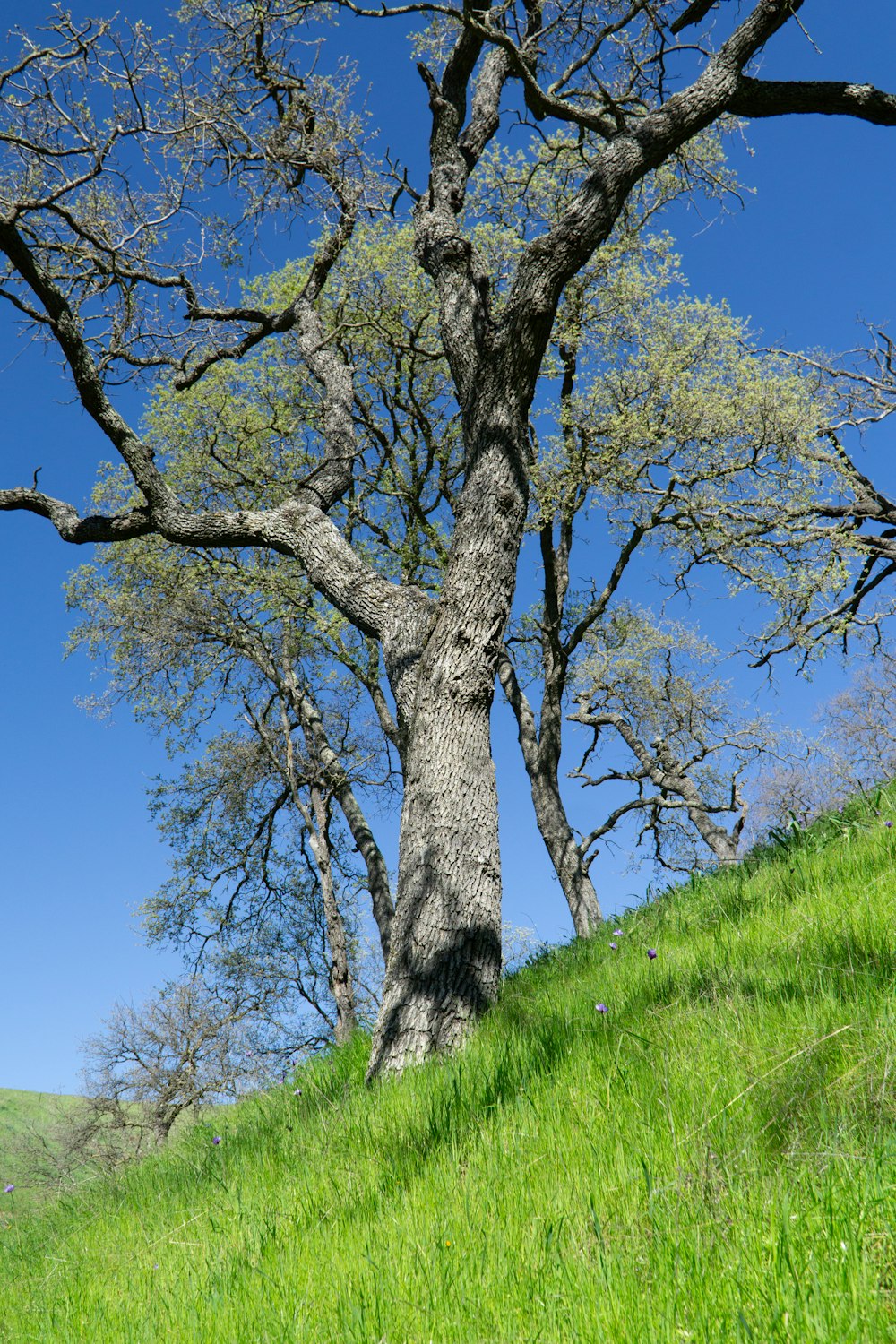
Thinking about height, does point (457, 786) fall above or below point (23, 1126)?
above

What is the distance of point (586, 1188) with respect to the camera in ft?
8.54

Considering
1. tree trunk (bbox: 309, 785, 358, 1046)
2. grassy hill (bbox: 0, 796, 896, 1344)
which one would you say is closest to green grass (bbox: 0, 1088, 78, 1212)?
tree trunk (bbox: 309, 785, 358, 1046)

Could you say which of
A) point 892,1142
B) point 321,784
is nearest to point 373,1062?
point 892,1142

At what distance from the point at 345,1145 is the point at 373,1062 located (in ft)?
5.01

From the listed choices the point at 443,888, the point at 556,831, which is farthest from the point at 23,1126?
the point at 443,888

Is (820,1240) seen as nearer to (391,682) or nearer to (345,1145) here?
(345,1145)

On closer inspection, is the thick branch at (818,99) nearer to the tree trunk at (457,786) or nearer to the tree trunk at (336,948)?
the tree trunk at (457,786)

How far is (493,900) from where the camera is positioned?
19.6 ft

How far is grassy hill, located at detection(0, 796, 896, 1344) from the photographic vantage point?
2.04 metres

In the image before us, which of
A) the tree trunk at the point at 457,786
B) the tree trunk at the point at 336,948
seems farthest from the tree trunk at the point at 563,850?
the tree trunk at the point at 457,786

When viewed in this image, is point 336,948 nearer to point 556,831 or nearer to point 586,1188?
point 556,831

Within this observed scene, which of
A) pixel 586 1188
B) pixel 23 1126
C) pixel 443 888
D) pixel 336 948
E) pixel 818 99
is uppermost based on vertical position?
pixel 818 99

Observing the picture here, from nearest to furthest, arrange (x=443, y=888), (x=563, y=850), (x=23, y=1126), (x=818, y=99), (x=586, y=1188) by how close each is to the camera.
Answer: (x=586, y=1188) < (x=443, y=888) < (x=818, y=99) < (x=563, y=850) < (x=23, y=1126)

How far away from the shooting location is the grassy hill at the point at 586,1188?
80.2 inches
